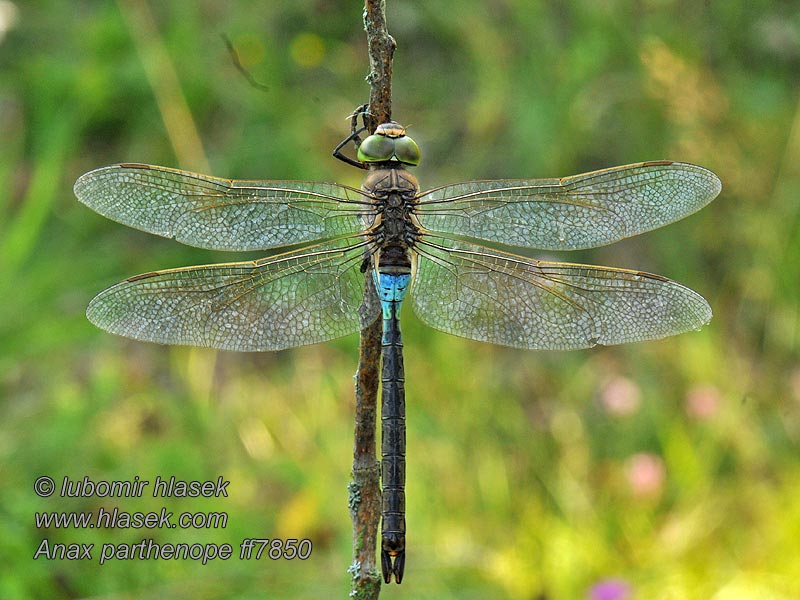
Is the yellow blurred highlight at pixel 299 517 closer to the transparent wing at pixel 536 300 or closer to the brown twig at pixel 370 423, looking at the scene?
the transparent wing at pixel 536 300

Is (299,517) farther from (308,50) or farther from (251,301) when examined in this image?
(308,50)

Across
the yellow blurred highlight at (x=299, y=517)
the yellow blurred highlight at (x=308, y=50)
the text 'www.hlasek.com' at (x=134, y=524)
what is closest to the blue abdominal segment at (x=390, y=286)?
the text 'www.hlasek.com' at (x=134, y=524)

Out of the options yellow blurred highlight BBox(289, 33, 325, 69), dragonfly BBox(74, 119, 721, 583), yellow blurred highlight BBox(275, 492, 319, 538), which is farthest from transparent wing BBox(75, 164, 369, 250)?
yellow blurred highlight BBox(289, 33, 325, 69)

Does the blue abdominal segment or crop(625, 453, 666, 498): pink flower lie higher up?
crop(625, 453, 666, 498): pink flower

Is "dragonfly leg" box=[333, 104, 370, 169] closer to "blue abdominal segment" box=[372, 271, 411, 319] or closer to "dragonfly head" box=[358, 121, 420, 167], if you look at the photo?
"dragonfly head" box=[358, 121, 420, 167]

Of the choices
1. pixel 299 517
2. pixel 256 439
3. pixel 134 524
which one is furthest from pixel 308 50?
pixel 134 524

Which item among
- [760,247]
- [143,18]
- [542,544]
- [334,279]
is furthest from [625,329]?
[143,18]
